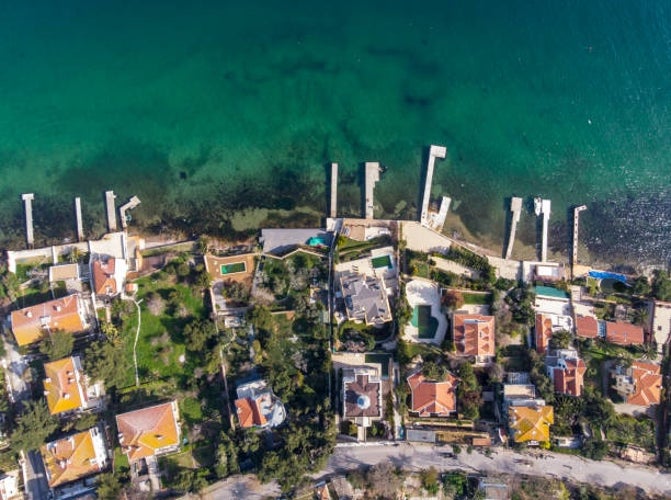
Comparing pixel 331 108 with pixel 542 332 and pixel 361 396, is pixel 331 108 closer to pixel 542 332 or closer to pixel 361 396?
pixel 361 396

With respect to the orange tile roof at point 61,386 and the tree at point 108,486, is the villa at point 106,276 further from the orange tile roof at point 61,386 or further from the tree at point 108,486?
the tree at point 108,486

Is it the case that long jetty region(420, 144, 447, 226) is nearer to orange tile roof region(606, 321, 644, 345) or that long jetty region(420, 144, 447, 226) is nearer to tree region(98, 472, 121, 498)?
orange tile roof region(606, 321, 644, 345)

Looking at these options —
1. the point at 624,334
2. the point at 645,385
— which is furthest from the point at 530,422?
the point at 624,334

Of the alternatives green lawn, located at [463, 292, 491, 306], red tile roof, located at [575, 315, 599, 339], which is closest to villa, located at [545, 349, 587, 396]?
red tile roof, located at [575, 315, 599, 339]

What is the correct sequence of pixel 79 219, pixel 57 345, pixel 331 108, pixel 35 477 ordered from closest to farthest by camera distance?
pixel 57 345
pixel 35 477
pixel 79 219
pixel 331 108

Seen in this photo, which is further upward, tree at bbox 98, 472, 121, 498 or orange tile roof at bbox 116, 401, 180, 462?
orange tile roof at bbox 116, 401, 180, 462

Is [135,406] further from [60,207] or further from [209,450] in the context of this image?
[60,207]

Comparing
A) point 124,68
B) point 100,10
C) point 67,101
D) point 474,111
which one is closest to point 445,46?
point 474,111
